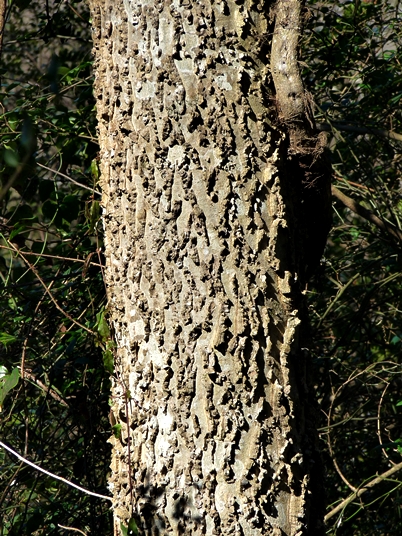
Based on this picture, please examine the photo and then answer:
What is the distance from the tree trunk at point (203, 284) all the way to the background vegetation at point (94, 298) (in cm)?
50

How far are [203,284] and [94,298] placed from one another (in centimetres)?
150

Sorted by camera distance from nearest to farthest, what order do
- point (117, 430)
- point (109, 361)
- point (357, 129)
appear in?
point (117, 430) < point (109, 361) < point (357, 129)

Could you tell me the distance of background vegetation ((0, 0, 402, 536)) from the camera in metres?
2.90

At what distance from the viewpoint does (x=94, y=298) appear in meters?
3.02

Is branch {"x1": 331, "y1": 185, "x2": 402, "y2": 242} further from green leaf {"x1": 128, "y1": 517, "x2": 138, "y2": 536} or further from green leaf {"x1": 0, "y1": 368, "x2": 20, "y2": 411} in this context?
green leaf {"x1": 128, "y1": 517, "x2": 138, "y2": 536}

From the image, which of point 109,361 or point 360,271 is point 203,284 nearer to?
point 109,361

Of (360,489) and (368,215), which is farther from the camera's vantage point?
(368,215)

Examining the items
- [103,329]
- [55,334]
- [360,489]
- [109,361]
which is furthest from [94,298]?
[360,489]

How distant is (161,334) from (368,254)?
10.1 feet

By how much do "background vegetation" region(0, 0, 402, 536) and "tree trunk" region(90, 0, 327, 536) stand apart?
497 millimetres

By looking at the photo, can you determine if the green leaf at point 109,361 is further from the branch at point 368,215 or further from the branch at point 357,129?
the branch at point 357,129

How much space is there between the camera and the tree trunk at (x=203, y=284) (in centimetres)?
157

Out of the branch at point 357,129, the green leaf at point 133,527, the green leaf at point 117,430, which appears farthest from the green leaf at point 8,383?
the branch at point 357,129

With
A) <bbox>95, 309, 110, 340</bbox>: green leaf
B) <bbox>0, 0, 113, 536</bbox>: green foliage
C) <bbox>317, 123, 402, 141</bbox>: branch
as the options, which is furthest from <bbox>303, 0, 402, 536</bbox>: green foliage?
<bbox>95, 309, 110, 340</bbox>: green leaf
